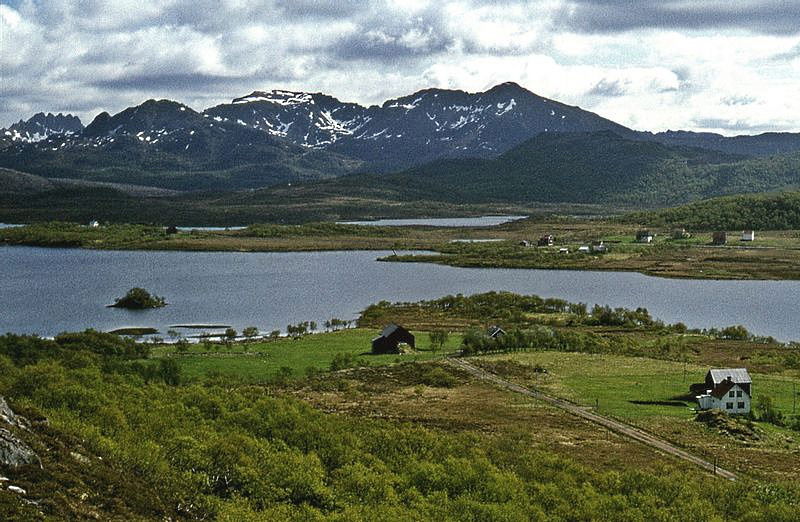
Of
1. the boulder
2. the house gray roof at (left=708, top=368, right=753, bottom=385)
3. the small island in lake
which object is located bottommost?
the house gray roof at (left=708, top=368, right=753, bottom=385)

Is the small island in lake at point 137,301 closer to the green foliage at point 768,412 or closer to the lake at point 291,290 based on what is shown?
the lake at point 291,290

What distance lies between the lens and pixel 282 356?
61.2 m

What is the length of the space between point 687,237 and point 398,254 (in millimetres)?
54331

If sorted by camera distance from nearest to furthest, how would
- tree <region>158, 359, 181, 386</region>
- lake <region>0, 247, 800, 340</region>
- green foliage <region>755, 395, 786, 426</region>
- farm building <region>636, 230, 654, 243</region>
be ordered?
green foliage <region>755, 395, 786, 426</region> → tree <region>158, 359, 181, 386</region> → lake <region>0, 247, 800, 340</region> → farm building <region>636, 230, 654, 243</region>

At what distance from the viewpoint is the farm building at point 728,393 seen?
1853 inches

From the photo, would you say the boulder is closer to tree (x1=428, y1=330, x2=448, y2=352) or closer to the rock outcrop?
the rock outcrop

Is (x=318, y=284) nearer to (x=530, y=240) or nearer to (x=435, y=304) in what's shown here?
(x=435, y=304)

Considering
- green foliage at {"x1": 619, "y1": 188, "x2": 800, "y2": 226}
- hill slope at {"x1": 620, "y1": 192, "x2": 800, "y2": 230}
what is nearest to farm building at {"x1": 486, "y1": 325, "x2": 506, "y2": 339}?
green foliage at {"x1": 619, "y1": 188, "x2": 800, "y2": 226}

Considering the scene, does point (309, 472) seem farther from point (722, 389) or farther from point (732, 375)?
point (732, 375)

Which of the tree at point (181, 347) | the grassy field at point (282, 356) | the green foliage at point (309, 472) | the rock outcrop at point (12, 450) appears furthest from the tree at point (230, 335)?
the rock outcrop at point (12, 450)

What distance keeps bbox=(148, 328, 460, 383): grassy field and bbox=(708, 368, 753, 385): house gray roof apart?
66.6 ft

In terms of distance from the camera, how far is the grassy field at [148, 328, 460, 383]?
54.8m

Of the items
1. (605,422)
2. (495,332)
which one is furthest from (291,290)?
(605,422)

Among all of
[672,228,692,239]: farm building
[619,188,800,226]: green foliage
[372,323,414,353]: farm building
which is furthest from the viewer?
[619,188,800,226]: green foliage
